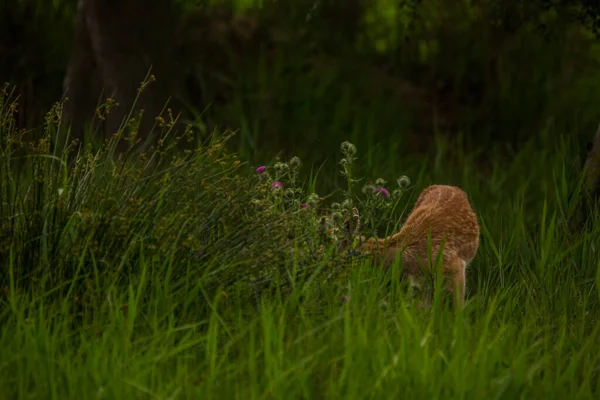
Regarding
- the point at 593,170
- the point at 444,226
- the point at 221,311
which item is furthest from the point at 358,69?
the point at 221,311

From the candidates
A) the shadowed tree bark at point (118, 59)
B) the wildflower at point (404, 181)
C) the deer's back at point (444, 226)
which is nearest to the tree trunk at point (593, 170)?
the deer's back at point (444, 226)

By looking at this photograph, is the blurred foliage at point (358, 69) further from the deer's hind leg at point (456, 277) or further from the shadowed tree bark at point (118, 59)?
the deer's hind leg at point (456, 277)

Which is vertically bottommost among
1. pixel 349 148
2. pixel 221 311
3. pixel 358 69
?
pixel 358 69

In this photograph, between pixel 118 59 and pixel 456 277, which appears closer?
pixel 456 277

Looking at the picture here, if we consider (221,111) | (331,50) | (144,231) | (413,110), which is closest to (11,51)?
(221,111)

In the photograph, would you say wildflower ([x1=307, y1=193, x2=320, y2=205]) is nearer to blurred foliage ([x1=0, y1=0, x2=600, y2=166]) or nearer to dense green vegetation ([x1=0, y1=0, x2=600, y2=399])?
dense green vegetation ([x1=0, y1=0, x2=600, y2=399])

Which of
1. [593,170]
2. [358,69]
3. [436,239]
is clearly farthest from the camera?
[358,69]

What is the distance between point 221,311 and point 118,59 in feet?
12.7

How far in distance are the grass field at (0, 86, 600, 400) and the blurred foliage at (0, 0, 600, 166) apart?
12.4 feet

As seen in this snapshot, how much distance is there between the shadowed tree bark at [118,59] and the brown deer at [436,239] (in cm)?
244

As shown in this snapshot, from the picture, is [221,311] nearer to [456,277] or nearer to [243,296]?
[243,296]

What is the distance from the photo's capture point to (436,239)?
226 inches

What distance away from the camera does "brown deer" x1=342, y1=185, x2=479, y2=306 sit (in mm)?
5363

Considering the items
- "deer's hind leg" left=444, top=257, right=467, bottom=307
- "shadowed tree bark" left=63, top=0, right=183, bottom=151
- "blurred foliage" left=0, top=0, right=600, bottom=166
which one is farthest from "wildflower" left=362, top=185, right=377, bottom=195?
"blurred foliage" left=0, top=0, right=600, bottom=166
